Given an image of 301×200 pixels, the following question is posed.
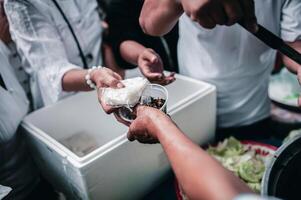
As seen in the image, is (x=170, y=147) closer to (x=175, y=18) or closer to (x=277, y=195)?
(x=277, y=195)

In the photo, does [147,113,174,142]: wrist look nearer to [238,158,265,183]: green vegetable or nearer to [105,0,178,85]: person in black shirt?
[238,158,265,183]: green vegetable

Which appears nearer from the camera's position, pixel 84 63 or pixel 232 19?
pixel 232 19

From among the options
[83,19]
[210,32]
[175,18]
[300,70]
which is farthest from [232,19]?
[83,19]

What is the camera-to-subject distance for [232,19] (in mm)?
804

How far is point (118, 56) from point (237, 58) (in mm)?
662

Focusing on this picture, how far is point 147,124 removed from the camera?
88 cm

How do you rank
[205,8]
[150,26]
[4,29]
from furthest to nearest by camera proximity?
[4,29] < [150,26] < [205,8]

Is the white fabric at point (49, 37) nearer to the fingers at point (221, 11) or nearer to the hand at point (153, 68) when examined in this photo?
the hand at point (153, 68)

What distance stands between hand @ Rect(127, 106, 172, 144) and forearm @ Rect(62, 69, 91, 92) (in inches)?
19.6

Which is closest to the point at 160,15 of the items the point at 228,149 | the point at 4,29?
the point at 228,149

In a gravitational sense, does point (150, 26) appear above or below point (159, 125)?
above

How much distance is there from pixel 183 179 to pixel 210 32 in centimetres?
83

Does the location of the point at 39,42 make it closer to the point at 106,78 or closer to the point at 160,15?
the point at 106,78

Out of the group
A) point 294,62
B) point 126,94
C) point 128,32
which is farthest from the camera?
point 128,32
